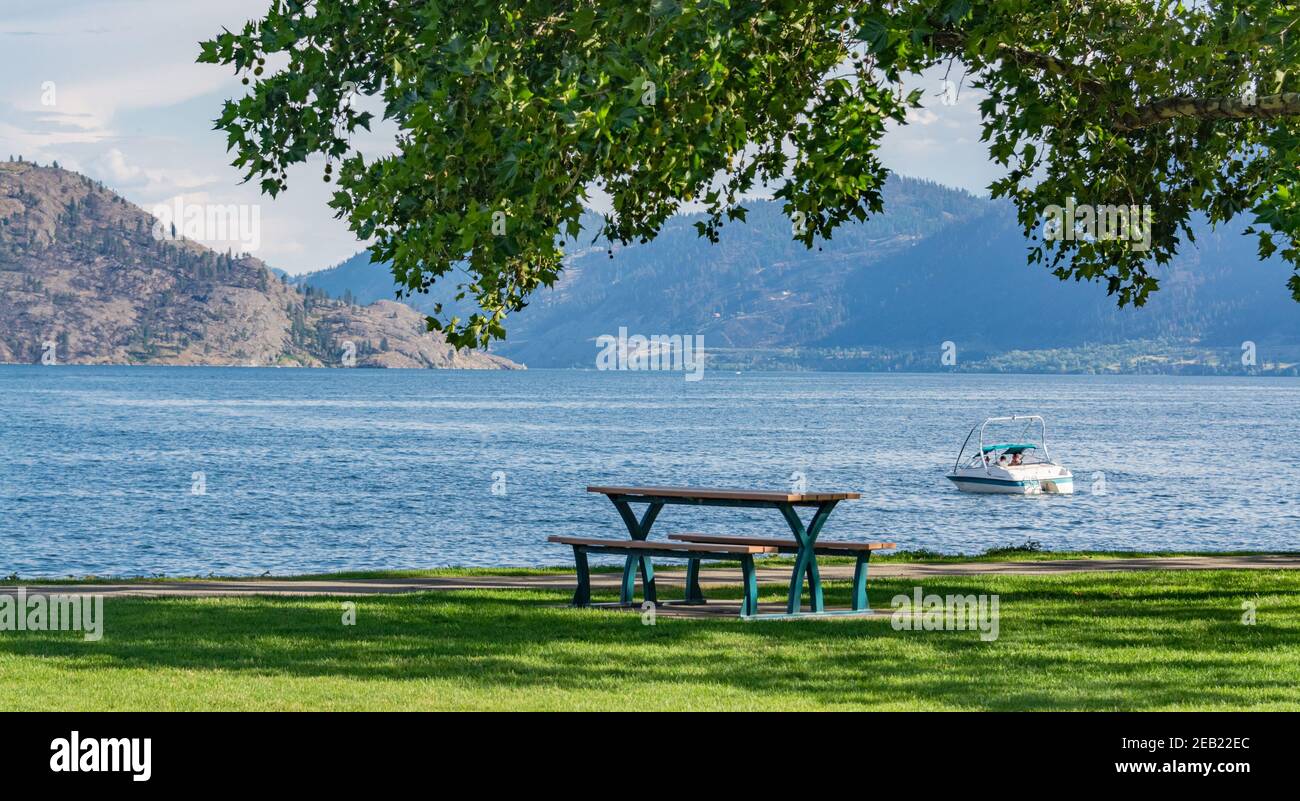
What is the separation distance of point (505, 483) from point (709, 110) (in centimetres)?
6125

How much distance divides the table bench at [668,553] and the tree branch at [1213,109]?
6.38 meters

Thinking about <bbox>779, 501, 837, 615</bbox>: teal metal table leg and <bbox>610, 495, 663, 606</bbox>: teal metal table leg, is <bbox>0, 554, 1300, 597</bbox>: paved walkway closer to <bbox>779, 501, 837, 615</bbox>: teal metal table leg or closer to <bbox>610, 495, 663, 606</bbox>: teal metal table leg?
<bbox>610, 495, 663, 606</bbox>: teal metal table leg

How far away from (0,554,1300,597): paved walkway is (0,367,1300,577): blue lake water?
2384 cm

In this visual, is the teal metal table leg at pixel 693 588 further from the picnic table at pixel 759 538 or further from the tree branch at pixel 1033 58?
the tree branch at pixel 1033 58

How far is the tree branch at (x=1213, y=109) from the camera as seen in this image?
14828 mm

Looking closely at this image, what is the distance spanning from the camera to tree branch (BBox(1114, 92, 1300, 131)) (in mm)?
14828

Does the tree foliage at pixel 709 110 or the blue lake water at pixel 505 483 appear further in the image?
the blue lake water at pixel 505 483

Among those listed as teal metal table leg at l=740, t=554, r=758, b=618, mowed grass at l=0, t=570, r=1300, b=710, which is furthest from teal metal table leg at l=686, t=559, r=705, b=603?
teal metal table leg at l=740, t=554, r=758, b=618

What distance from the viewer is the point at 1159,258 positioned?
61.6ft

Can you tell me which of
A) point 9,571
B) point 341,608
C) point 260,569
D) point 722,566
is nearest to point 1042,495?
point 260,569

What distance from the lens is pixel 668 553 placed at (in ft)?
46.9

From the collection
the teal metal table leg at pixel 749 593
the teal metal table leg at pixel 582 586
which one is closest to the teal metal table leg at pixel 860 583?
the teal metal table leg at pixel 749 593
